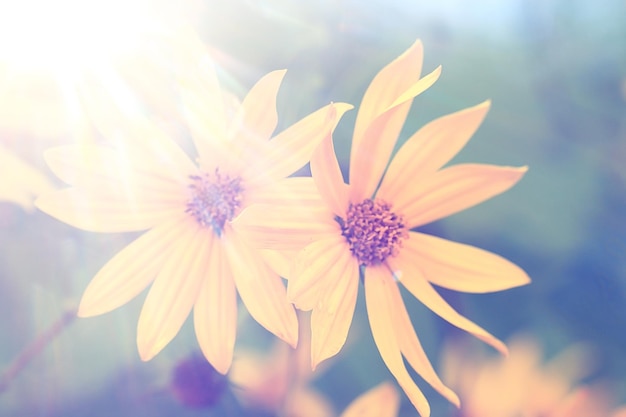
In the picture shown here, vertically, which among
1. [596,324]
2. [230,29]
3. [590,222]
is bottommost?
[596,324]

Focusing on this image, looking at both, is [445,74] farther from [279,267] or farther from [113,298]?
[113,298]

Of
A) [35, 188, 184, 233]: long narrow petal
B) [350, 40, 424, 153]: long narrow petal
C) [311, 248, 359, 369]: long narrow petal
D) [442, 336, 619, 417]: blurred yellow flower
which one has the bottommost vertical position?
[442, 336, 619, 417]: blurred yellow flower

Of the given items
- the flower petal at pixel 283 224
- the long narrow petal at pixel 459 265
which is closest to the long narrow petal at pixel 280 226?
the flower petal at pixel 283 224

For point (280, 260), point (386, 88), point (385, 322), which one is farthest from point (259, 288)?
point (386, 88)

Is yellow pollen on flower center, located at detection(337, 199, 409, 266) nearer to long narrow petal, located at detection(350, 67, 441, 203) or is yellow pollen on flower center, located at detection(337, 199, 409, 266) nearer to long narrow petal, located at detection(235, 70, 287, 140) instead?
long narrow petal, located at detection(350, 67, 441, 203)

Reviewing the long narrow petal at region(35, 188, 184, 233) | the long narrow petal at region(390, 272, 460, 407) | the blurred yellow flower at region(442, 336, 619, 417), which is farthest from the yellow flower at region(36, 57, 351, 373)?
the blurred yellow flower at region(442, 336, 619, 417)

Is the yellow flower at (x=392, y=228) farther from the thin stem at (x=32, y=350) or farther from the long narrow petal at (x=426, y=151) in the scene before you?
the thin stem at (x=32, y=350)

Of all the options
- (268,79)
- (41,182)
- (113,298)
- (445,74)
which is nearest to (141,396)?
(113,298)
